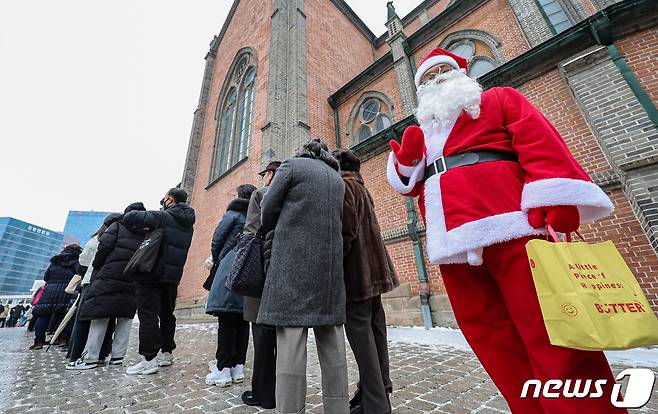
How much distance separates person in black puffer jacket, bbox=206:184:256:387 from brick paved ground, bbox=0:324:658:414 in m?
0.21

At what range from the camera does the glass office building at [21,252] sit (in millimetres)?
87750

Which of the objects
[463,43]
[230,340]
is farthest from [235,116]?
[230,340]

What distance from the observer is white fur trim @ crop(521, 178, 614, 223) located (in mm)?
1084

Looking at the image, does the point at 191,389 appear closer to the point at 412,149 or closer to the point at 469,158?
the point at 412,149

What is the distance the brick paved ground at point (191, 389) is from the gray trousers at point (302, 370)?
0.72 meters

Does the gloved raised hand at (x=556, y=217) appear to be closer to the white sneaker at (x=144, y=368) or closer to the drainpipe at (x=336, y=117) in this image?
the white sneaker at (x=144, y=368)

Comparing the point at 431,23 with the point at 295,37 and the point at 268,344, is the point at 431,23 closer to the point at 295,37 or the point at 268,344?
the point at 295,37

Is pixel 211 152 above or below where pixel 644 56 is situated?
above

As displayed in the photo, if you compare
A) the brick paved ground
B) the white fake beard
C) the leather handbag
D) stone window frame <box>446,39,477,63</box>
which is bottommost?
the brick paved ground

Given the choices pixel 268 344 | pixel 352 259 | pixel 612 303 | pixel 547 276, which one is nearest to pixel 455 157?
pixel 547 276

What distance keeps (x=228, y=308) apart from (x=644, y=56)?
23.6ft

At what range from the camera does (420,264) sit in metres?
6.43

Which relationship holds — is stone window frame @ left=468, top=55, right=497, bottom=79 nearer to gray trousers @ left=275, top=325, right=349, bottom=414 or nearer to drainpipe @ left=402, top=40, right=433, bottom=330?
drainpipe @ left=402, top=40, right=433, bottom=330

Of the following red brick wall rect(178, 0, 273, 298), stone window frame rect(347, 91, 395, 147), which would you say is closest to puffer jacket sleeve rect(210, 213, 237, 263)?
red brick wall rect(178, 0, 273, 298)
